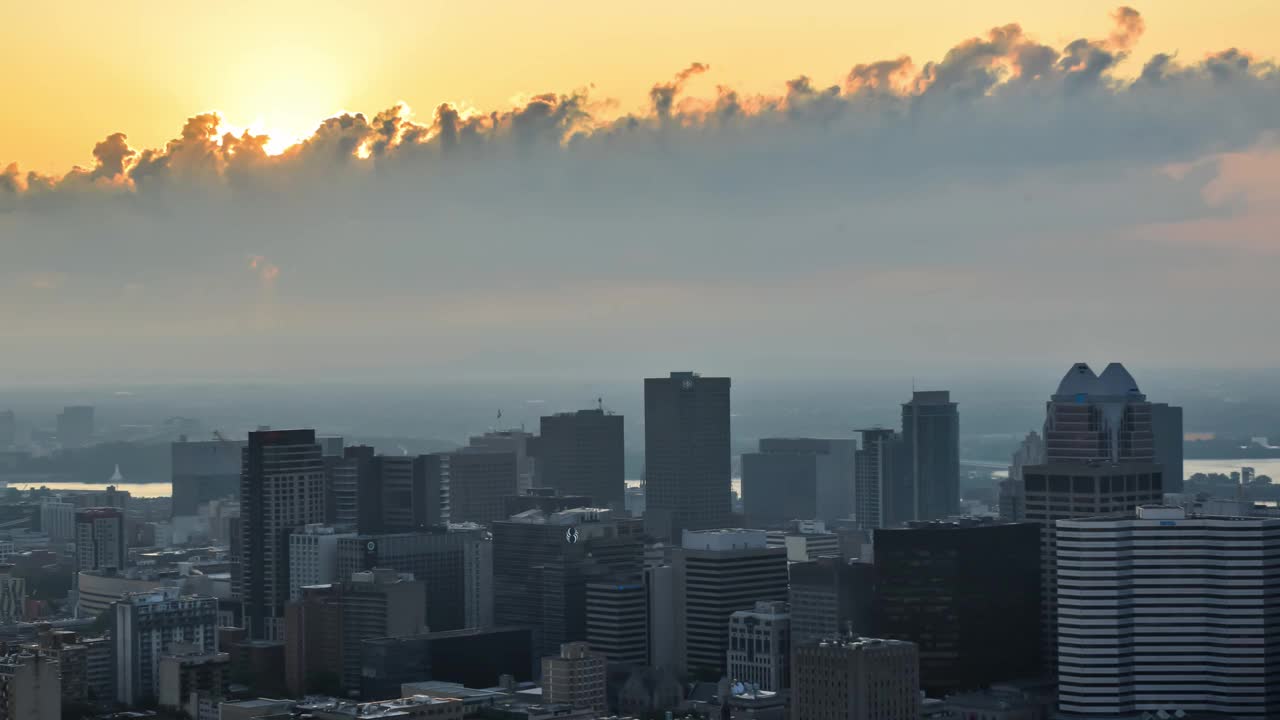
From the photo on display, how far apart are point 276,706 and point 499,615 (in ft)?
72.6

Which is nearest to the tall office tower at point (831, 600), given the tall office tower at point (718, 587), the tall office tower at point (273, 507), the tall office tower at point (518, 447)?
the tall office tower at point (718, 587)

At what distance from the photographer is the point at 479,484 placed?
123562 mm

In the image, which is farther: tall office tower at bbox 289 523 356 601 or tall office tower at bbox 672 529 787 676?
tall office tower at bbox 289 523 356 601

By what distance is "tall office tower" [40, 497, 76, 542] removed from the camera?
147625mm

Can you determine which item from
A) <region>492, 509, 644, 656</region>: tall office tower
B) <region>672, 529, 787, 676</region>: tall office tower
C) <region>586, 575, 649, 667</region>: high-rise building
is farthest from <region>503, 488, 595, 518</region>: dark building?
<region>586, 575, 649, 667</region>: high-rise building

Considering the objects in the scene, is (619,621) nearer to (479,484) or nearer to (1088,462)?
(1088,462)

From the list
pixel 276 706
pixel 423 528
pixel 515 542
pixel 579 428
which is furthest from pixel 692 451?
pixel 276 706

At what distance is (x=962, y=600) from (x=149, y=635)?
31.0 meters

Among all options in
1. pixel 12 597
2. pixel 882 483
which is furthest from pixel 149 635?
pixel 882 483

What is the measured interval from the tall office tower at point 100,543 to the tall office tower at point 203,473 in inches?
1378

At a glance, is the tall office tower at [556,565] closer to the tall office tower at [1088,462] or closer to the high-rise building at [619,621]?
the high-rise building at [619,621]

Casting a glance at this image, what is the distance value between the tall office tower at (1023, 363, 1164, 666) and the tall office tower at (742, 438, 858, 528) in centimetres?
6614

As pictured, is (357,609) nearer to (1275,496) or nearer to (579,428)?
(579,428)

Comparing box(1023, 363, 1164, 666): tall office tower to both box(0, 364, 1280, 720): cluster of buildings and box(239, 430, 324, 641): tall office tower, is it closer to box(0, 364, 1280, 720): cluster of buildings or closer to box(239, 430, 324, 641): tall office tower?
box(0, 364, 1280, 720): cluster of buildings
